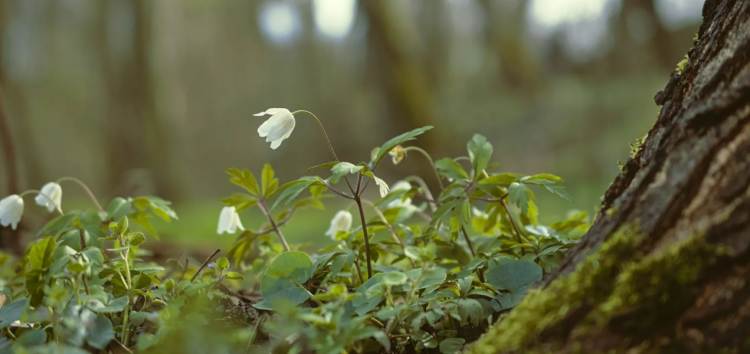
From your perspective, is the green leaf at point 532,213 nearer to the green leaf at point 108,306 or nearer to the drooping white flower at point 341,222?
the drooping white flower at point 341,222

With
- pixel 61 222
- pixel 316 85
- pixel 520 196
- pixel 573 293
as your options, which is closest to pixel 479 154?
pixel 520 196

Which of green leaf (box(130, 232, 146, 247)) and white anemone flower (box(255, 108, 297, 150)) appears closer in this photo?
green leaf (box(130, 232, 146, 247))

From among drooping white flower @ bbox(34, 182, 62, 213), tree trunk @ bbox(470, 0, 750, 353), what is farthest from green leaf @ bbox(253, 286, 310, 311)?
drooping white flower @ bbox(34, 182, 62, 213)

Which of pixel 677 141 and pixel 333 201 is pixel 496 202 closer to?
pixel 677 141

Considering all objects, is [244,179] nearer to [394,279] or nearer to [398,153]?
[398,153]

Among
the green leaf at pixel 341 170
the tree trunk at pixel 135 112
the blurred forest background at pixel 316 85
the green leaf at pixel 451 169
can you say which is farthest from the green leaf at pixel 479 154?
the tree trunk at pixel 135 112

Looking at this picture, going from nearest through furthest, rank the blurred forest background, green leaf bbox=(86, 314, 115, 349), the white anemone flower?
green leaf bbox=(86, 314, 115, 349) < the white anemone flower < the blurred forest background

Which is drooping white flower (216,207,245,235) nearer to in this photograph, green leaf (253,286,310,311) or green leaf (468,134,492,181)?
green leaf (253,286,310,311)
